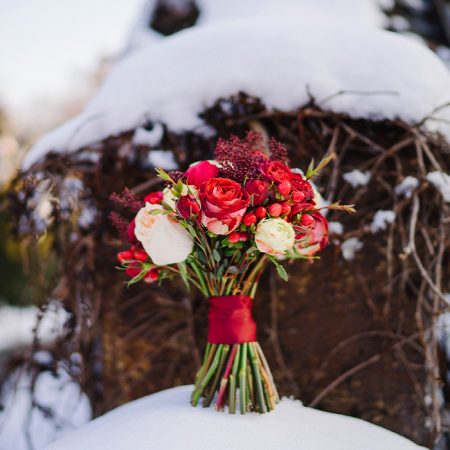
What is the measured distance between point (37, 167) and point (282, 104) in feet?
3.08

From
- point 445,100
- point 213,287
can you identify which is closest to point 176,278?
point 213,287

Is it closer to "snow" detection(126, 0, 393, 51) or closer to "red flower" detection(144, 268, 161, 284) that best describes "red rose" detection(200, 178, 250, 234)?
"red flower" detection(144, 268, 161, 284)

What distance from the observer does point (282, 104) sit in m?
1.54

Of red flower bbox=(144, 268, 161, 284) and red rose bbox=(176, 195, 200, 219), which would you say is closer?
red rose bbox=(176, 195, 200, 219)

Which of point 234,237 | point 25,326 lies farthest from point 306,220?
point 25,326

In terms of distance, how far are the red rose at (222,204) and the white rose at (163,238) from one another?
0.09 meters

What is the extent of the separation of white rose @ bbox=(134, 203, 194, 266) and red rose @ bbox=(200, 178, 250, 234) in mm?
93

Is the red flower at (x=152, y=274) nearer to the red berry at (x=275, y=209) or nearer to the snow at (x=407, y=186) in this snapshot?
the red berry at (x=275, y=209)

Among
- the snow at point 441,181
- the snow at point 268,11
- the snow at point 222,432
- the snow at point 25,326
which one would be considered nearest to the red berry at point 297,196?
the snow at point 222,432

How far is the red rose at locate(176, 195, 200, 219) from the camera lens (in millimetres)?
A: 1054

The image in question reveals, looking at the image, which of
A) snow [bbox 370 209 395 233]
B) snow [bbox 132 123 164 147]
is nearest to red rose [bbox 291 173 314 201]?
snow [bbox 370 209 395 233]

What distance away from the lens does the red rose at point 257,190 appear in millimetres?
1039

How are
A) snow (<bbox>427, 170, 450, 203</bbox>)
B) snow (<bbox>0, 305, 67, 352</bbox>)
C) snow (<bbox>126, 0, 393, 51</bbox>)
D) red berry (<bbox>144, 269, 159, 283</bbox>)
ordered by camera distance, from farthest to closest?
1. snow (<bbox>126, 0, 393, 51</bbox>)
2. snow (<bbox>0, 305, 67, 352</bbox>)
3. snow (<bbox>427, 170, 450, 203</bbox>)
4. red berry (<bbox>144, 269, 159, 283</bbox>)

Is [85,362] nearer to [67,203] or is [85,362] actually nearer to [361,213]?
[67,203]
